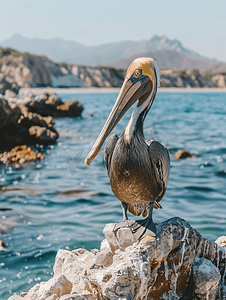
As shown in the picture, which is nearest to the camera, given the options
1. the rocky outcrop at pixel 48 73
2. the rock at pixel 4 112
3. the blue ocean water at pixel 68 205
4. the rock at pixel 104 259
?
the rock at pixel 104 259

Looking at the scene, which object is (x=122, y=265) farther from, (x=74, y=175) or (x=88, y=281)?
(x=74, y=175)

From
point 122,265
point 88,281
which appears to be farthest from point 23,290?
point 122,265

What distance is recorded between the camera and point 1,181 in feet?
33.9

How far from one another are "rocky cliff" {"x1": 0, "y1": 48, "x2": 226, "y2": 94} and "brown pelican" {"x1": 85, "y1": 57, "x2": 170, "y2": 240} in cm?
8481

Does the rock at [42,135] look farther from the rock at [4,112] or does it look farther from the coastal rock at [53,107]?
the coastal rock at [53,107]

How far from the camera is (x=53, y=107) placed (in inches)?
955

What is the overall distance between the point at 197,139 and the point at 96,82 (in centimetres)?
9166

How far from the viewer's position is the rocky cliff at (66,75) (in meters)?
92.3

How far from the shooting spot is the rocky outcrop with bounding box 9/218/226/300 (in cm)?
328

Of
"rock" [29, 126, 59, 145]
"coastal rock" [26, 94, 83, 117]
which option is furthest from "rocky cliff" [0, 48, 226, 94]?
"rock" [29, 126, 59, 145]

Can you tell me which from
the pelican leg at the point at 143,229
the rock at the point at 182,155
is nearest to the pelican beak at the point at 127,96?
the pelican leg at the point at 143,229

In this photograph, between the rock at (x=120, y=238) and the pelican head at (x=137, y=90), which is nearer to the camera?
the pelican head at (x=137, y=90)

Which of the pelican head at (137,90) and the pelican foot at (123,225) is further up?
the pelican head at (137,90)

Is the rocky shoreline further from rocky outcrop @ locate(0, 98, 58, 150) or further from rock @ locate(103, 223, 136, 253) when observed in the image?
rock @ locate(103, 223, 136, 253)
